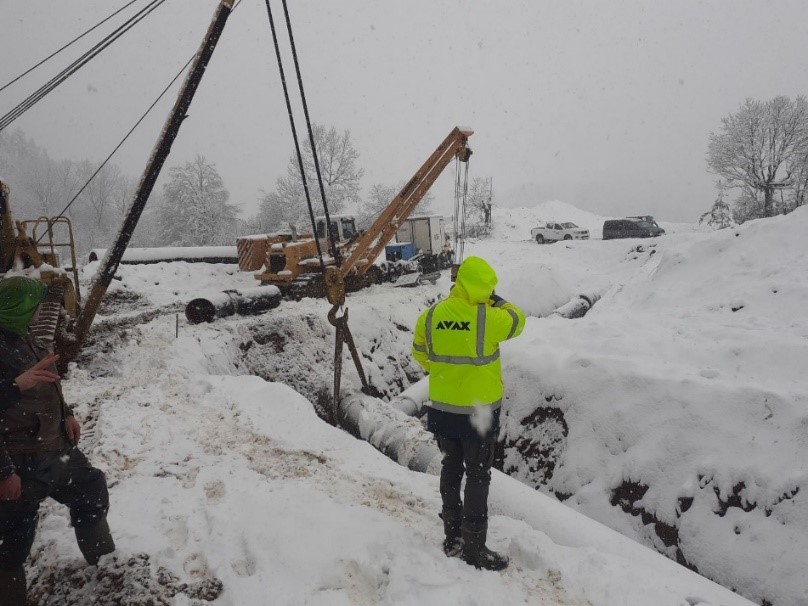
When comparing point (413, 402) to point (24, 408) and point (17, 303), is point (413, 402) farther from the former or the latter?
point (17, 303)

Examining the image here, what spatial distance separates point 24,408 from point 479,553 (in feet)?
9.17

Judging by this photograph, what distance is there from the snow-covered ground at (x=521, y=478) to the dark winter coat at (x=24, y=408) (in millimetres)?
1024

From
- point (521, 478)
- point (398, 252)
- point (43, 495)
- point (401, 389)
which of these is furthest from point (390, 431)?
point (398, 252)

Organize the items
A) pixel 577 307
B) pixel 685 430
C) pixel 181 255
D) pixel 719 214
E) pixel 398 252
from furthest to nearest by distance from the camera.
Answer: pixel 719 214, pixel 181 255, pixel 398 252, pixel 577 307, pixel 685 430

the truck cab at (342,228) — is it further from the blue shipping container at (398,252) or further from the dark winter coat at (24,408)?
the dark winter coat at (24,408)

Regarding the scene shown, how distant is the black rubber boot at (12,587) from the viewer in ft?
7.81

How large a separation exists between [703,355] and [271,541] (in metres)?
5.32

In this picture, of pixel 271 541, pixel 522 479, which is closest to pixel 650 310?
pixel 522 479

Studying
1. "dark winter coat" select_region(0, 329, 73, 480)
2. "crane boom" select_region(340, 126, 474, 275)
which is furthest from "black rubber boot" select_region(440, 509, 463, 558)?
"crane boom" select_region(340, 126, 474, 275)

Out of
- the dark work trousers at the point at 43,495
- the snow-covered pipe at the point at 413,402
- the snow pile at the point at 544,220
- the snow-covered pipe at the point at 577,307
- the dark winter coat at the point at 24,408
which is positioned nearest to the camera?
the dark winter coat at the point at 24,408

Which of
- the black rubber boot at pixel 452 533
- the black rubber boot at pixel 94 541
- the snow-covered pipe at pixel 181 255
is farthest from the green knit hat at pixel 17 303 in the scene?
the snow-covered pipe at pixel 181 255

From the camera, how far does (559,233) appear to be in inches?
1244

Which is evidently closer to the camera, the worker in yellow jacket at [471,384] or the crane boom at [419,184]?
the worker in yellow jacket at [471,384]

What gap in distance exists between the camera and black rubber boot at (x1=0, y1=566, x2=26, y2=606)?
2.38 metres
